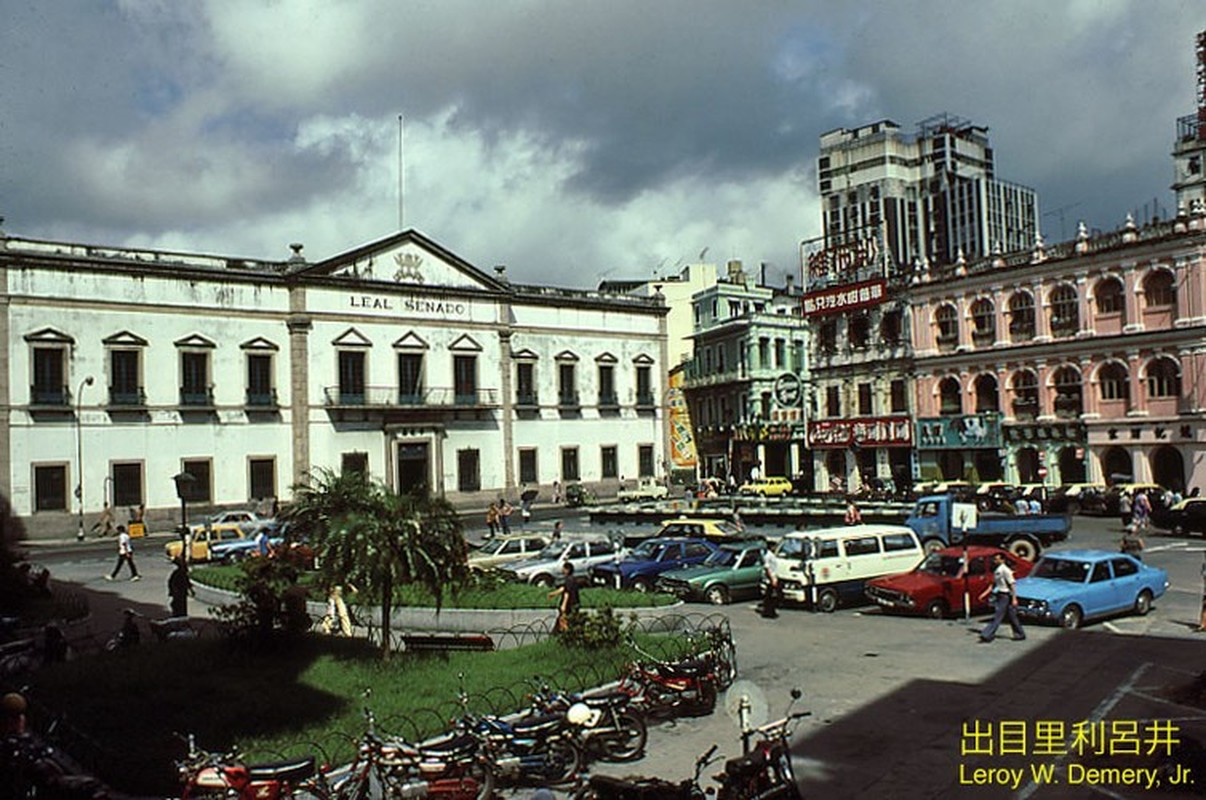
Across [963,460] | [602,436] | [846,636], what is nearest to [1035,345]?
[963,460]

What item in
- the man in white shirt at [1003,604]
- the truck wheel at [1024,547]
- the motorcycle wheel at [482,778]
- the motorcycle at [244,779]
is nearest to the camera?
the motorcycle at [244,779]

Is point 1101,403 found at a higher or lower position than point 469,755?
higher

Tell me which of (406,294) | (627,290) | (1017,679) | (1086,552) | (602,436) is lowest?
(1017,679)

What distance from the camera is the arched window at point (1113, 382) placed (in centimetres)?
4341

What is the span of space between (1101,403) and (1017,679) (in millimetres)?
34149

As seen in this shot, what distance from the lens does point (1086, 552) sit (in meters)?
19.8

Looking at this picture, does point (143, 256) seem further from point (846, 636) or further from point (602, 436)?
point (846, 636)

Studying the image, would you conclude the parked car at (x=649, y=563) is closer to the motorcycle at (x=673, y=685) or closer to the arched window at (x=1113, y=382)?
the motorcycle at (x=673, y=685)

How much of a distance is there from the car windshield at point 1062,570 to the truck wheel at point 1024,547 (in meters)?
8.24

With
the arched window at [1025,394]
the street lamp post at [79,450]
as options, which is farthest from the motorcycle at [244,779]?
the arched window at [1025,394]

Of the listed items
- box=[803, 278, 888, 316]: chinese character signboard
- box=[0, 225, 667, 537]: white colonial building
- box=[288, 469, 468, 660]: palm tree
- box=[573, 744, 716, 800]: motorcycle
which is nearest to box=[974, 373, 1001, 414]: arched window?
box=[803, 278, 888, 316]: chinese character signboard

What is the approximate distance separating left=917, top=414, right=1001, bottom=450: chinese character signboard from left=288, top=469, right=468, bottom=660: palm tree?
3977 cm

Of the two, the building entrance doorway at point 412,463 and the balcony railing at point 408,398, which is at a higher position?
the balcony railing at point 408,398

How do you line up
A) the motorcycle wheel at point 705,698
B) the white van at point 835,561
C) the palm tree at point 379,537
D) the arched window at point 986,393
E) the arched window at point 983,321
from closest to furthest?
the motorcycle wheel at point 705,698
the palm tree at point 379,537
the white van at point 835,561
the arched window at point 983,321
the arched window at point 986,393
